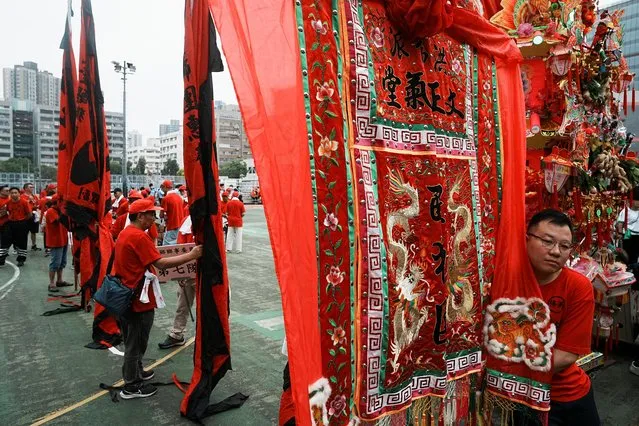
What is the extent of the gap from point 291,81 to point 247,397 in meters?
3.16

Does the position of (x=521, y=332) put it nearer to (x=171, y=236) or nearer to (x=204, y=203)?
(x=204, y=203)

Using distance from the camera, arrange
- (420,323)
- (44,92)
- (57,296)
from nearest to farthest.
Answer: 1. (420,323)
2. (57,296)
3. (44,92)

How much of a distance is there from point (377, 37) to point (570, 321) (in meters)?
1.80

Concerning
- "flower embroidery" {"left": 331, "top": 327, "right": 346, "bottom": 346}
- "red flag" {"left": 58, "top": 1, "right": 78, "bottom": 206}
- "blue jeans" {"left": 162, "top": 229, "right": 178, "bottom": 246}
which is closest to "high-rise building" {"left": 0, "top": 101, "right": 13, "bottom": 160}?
"blue jeans" {"left": 162, "top": 229, "right": 178, "bottom": 246}

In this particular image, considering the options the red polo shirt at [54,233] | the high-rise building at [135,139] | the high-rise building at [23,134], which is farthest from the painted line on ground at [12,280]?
the high-rise building at [135,139]

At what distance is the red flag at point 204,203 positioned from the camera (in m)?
2.96

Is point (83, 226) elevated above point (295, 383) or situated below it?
above

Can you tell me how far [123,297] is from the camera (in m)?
3.71

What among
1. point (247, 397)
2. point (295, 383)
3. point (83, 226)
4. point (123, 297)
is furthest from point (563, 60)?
point (83, 226)

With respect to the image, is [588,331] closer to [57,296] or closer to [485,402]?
[485,402]

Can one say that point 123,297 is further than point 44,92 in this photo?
No

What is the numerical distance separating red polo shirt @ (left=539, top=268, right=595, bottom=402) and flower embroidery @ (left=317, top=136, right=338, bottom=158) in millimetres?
1540

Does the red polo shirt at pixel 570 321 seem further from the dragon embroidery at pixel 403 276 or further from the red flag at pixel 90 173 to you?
the red flag at pixel 90 173

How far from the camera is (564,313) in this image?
2234 mm
